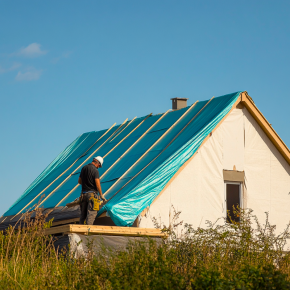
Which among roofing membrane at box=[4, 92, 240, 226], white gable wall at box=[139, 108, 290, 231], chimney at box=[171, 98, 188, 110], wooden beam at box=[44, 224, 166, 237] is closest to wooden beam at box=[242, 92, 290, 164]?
white gable wall at box=[139, 108, 290, 231]

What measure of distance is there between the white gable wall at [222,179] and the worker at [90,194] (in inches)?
42.5

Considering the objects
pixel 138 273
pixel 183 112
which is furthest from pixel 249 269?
pixel 183 112

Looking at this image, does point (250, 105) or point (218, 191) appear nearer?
point (218, 191)

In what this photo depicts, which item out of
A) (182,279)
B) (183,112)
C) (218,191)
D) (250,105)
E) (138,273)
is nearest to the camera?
(182,279)

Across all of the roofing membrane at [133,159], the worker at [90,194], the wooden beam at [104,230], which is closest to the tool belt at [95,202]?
the worker at [90,194]

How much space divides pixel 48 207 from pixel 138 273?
662 cm

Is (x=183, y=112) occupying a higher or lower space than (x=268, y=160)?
higher

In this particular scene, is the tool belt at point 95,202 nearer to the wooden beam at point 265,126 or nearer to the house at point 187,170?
the house at point 187,170

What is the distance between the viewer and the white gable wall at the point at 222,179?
10.7m

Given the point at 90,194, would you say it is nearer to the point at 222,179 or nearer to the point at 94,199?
the point at 94,199

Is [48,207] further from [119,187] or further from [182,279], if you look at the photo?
[182,279]

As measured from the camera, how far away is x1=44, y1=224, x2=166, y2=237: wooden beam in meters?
8.46

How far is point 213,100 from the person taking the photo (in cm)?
1271

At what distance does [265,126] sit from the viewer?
488 inches
